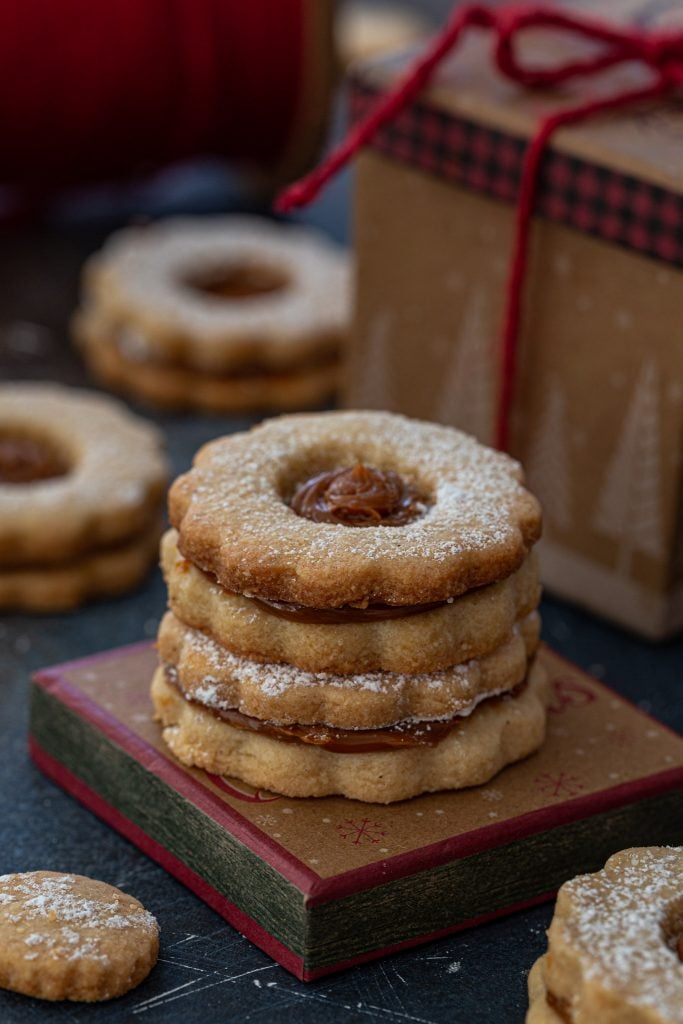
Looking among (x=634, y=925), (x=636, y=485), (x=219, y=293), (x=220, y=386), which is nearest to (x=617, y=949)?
(x=634, y=925)

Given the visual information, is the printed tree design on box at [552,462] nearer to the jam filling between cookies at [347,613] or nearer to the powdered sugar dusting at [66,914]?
the jam filling between cookies at [347,613]

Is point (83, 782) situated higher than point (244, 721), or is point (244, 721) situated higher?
point (244, 721)

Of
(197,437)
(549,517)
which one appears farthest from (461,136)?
(197,437)

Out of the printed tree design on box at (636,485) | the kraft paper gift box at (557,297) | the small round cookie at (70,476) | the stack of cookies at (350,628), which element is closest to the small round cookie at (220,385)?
the small round cookie at (70,476)

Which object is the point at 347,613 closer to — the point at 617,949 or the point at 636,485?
the point at 617,949

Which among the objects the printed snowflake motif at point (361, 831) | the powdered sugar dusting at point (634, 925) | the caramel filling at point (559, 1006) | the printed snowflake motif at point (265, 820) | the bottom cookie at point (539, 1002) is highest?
the powdered sugar dusting at point (634, 925)

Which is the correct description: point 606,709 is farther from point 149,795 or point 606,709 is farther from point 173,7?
point 173,7

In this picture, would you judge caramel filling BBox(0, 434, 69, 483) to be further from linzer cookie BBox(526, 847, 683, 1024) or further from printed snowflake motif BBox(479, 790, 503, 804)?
linzer cookie BBox(526, 847, 683, 1024)
